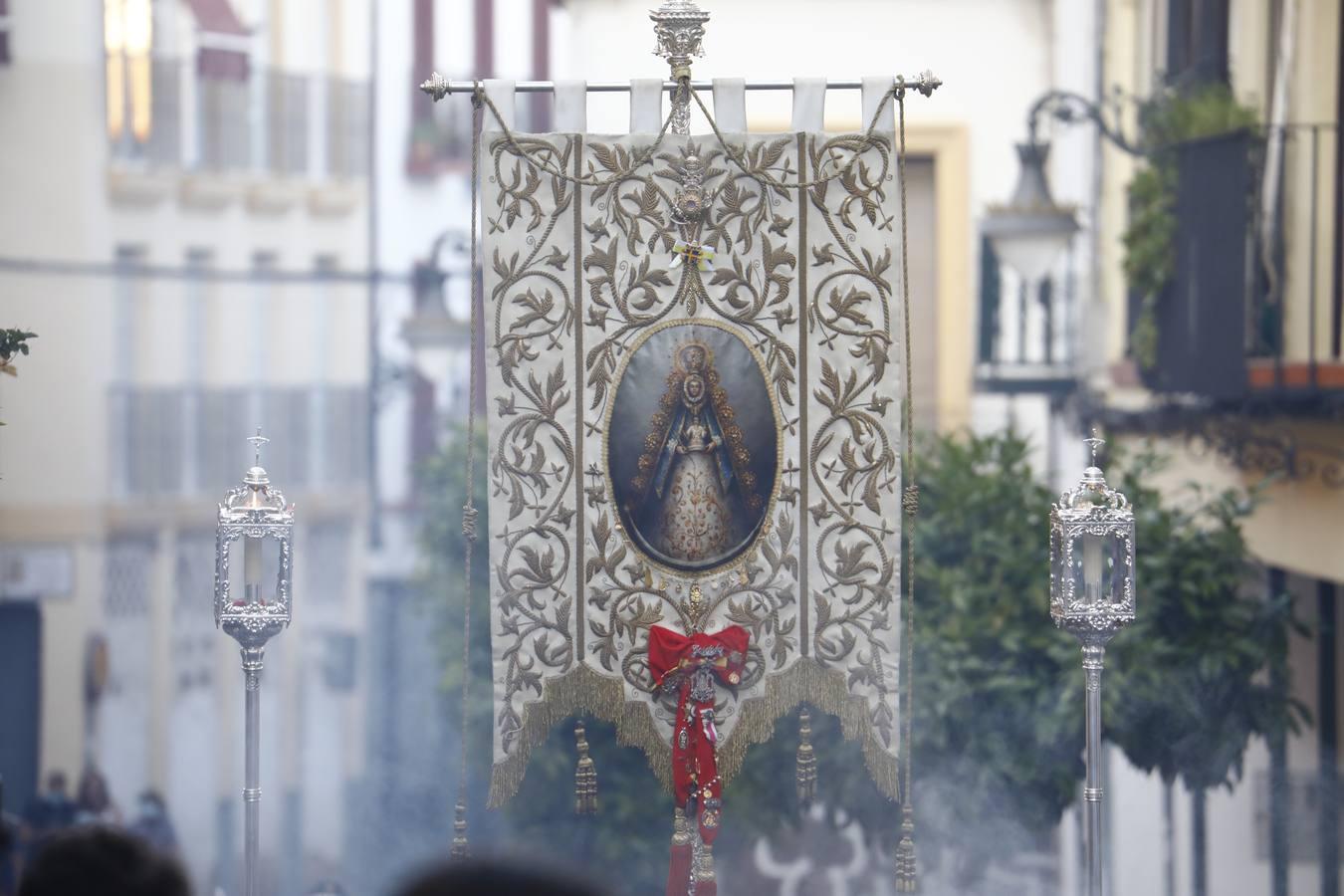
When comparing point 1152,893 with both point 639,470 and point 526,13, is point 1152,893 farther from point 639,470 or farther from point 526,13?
point 526,13

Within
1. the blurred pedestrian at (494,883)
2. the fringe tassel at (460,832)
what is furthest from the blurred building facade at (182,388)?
the blurred pedestrian at (494,883)

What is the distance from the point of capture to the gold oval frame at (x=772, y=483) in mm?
5852

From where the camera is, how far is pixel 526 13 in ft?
43.0

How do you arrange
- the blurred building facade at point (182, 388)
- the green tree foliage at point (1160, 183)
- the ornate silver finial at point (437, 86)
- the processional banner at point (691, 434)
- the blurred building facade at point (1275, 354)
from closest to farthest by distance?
the ornate silver finial at point (437, 86), the processional banner at point (691, 434), the blurred building facade at point (1275, 354), the green tree foliage at point (1160, 183), the blurred building facade at point (182, 388)

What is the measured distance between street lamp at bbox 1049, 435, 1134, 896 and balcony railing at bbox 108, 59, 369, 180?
288 inches

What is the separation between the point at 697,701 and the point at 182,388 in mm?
6612

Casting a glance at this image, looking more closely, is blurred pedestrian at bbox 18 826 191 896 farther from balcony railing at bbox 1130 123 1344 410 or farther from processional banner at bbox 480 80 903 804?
balcony railing at bbox 1130 123 1344 410

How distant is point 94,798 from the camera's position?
34.4 feet

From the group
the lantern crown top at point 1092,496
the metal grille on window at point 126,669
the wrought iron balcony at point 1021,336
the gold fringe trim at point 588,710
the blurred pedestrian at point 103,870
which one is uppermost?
the wrought iron balcony at point 1021,336

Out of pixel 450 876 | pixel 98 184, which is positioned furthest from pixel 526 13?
pixel 450 876

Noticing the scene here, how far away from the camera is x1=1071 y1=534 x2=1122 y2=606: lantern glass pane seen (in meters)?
5.77

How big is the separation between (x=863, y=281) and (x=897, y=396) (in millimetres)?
383

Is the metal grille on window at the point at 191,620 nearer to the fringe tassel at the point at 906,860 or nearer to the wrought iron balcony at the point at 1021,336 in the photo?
the wrought iron balcony at the point at 1021,336

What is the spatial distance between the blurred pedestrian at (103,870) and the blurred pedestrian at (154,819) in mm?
8316
